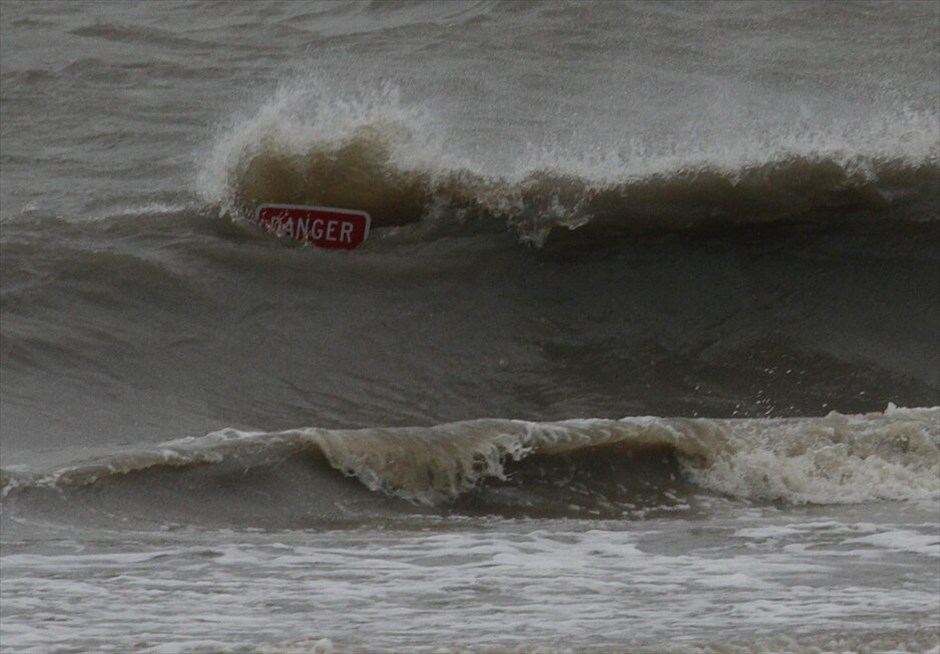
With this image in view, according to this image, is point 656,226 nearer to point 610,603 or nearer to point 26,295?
point 26,295

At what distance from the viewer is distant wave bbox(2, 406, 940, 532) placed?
277 inches

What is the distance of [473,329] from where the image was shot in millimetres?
9656

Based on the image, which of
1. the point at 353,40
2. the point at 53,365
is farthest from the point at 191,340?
the point at 353,40

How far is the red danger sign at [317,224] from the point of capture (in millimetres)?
10570

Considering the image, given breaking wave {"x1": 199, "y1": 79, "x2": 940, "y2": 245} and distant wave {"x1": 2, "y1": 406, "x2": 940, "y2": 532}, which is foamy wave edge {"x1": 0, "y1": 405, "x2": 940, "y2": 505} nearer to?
distant wave {"x1": 2, "y1": 406, "x2": 940, "y2": 532}

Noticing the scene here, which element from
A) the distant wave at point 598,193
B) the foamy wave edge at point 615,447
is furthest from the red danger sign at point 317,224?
the foamy wave edge at point 615,447

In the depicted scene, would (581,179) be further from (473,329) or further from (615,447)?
(615,447)

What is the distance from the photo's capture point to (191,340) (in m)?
9.32

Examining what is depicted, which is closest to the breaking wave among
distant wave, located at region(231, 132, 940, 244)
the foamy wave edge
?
distant wave, located at region(231, 132, 940, 244)

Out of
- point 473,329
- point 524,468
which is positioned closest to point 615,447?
point 524,468

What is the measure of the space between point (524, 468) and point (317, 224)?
358 cm

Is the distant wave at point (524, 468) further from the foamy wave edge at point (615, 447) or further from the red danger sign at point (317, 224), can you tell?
the red danger sign at point (317, 224)

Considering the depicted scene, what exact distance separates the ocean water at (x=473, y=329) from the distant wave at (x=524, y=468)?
0.02m

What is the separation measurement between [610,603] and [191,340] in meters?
4.55
